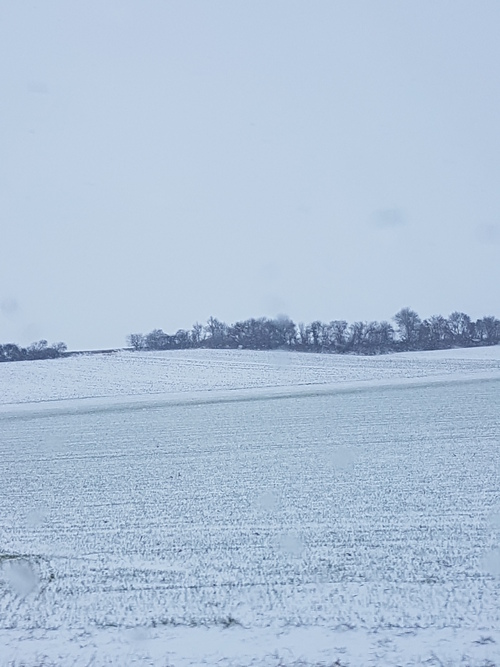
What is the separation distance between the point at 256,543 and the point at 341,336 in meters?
67.6

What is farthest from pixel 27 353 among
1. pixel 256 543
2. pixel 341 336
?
pixel 256 543

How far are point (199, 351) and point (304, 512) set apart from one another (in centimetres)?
6096

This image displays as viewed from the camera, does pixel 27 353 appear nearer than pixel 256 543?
No

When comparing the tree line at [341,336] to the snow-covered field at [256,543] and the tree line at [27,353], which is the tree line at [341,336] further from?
the snow-covered field at [256,543]

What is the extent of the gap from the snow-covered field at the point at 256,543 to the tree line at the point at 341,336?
49889 mm

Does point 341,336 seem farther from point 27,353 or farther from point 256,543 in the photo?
point 256,543

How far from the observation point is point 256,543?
7840 mm

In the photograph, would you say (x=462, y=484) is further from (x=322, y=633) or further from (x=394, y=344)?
(x=394, y=344)

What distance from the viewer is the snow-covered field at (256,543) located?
517 centimetres

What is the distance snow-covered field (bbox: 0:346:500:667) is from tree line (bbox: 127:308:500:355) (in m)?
49.9

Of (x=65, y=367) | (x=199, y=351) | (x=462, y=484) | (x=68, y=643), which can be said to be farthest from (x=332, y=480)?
(x=199, y=351)

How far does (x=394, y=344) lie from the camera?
71125 millimetres

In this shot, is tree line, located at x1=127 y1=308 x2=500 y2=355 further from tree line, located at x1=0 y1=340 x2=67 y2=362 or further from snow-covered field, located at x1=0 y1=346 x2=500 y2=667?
snow-covered field, located at x1=0 y1=346 x2=500 y2=667

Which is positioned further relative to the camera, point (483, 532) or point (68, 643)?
point (483, 532)
